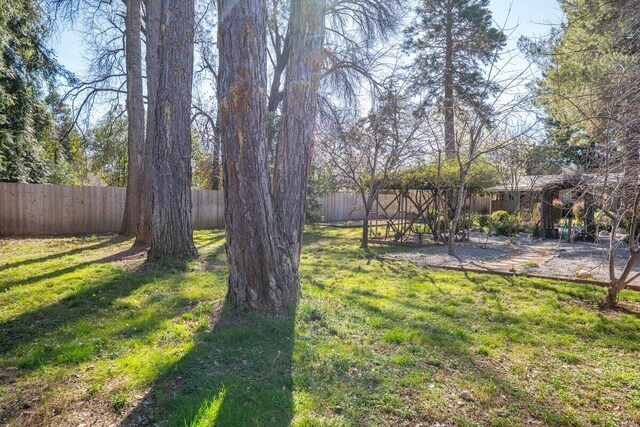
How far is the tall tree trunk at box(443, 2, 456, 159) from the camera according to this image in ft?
32.7

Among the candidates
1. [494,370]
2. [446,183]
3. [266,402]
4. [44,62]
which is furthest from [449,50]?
[266,402]

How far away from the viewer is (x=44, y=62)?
1179cm

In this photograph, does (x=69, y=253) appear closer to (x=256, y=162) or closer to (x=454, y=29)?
(x=256, y=162)

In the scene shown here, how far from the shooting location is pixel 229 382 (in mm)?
2527

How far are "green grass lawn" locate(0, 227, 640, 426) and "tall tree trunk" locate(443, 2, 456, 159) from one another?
501cm

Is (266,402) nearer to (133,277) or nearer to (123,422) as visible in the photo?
(123,422)

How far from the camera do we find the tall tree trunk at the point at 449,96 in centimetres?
997

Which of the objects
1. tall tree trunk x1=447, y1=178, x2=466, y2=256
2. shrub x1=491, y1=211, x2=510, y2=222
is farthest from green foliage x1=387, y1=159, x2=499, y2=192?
shrub x1=491, y1=211, x2=510, y2=222

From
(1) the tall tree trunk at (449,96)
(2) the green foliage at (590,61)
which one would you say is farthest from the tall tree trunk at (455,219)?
(2) the green foliage at (590,61)

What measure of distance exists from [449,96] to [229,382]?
42.9ft

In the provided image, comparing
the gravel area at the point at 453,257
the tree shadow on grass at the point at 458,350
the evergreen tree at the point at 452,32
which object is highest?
the evergreen tree at the point at 452,32

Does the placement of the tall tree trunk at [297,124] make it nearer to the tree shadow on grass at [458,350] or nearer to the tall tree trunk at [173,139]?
the tree shadow on grass at [458,350]

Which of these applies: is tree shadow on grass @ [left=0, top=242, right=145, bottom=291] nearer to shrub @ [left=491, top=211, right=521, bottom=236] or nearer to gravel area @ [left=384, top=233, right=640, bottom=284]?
gravel area @ [left=384, top=233, right=640, bottom=284]

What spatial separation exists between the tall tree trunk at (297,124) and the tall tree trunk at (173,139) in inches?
100
